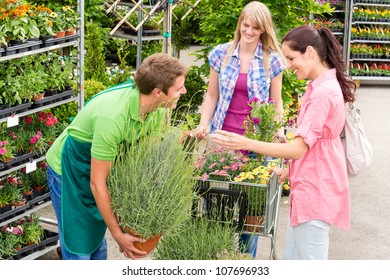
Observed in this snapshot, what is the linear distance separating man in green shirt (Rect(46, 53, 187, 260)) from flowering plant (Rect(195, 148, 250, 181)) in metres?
0.52

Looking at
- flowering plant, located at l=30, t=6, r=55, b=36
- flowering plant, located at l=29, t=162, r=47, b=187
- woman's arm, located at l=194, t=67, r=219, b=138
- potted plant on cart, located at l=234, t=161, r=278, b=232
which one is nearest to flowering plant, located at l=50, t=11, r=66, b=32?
flowering plant, located at l=30, t=6, r=55, b=36

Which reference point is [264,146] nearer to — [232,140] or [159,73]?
[232,140]

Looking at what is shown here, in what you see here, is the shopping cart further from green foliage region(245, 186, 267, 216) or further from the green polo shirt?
the green polo shirt

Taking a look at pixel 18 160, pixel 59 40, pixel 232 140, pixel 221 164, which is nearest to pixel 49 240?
pixel 18 160

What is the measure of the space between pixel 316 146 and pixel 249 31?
4.18 ft

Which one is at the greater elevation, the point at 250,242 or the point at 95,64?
the point at 95,64

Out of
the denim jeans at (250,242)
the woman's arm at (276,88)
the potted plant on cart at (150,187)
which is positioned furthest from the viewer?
the woman's arm at (276,88)

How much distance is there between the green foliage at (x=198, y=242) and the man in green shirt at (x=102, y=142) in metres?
0.35

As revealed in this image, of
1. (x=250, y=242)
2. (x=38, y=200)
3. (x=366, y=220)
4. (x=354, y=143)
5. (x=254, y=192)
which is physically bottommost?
(x=366, y=220)

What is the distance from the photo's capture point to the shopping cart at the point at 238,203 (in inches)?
144

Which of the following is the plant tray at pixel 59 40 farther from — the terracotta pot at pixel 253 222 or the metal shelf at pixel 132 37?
the metal shelf at pixel 132 37

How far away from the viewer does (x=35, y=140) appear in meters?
5.01

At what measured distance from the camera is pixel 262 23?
4559mm

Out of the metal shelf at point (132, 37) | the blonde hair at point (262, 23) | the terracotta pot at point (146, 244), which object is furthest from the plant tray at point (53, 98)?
the metal shelf at point (132, 37)
